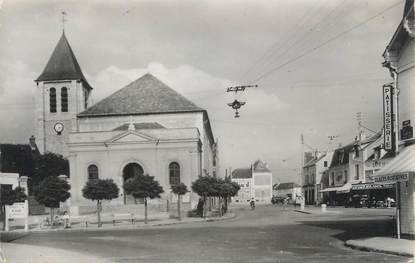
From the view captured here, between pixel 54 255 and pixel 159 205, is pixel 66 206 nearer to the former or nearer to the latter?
pixel 159 205

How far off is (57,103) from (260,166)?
7199cm

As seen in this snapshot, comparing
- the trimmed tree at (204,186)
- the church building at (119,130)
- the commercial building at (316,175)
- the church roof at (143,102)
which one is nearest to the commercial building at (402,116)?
the trimmed tree at (204,186)

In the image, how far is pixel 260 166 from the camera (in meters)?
128

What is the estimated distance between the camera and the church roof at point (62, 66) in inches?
2517

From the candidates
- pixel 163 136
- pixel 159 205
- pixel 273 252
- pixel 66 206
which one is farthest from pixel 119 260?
pixel 66 206

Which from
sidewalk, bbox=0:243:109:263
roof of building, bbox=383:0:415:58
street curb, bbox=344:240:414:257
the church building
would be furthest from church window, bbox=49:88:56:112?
street curb, bbox=344:240:414:257

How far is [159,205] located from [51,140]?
28.0 m

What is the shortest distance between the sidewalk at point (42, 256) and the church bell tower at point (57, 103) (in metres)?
50.4

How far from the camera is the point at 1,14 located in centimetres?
1143

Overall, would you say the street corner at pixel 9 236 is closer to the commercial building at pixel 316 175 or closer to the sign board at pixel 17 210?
the sign board at pixel 17 210

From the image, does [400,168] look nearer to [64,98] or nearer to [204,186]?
[204,186]

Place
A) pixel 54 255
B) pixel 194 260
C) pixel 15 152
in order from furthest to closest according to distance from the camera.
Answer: pixel 15 152, pixel 54 255, pixel 194 260

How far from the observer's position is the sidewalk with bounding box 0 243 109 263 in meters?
12.1

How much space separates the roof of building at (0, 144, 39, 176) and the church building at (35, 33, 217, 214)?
2689 mm
